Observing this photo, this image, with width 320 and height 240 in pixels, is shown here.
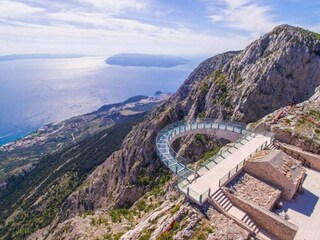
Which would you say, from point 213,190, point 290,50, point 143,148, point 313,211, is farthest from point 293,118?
point 143,148

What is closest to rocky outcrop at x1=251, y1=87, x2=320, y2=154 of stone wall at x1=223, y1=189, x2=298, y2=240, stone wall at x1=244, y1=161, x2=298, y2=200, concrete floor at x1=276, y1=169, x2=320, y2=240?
concrete floor at x1=276, y1=169, x2=320, y2=240

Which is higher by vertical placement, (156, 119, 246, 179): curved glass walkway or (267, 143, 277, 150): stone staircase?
(267, 143, 277, 150): stone staircase

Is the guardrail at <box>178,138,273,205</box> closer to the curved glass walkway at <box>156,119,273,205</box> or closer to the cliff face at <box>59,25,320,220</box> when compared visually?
the curved glass walkway at <box>156,119,273,205</box>

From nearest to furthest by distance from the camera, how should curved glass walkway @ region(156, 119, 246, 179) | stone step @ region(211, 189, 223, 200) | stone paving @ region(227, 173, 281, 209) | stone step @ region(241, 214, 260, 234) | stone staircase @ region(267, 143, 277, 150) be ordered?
stone step @ region(241, 214, 260, 234)
stone step @ region(211, 189, 223, 200)
stone paving @ region(227, 173, 281, 209)
stone staircase @ region(267, 143, 277, 150)
curved glass walkway @ region(156, 119, 246, 179)

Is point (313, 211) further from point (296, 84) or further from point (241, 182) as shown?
point (296, 84)

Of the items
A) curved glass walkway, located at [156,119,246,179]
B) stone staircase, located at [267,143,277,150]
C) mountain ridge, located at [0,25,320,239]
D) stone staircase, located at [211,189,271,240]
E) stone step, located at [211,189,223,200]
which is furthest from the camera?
mountain ridge, located at [0,25,320,239]

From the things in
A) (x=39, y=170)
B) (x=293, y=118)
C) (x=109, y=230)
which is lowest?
(x=39, y=170)

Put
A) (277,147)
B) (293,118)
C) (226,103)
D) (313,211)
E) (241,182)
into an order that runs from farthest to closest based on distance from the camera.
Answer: (226,103) → (293,118) → (277,147) → (241,182) → (313,211)
